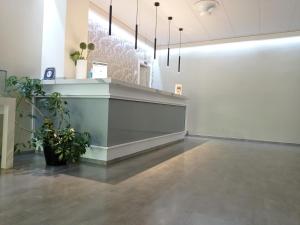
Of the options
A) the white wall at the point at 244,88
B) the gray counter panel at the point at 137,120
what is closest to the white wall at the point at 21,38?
the gray counter panel at the point at 137,120

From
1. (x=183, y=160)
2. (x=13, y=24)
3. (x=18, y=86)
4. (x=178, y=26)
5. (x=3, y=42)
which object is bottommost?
(x=183, y=160)

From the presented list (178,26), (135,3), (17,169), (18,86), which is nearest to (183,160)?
(17,169)

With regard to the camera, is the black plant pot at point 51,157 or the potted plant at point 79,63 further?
the potted plant at point 79,63

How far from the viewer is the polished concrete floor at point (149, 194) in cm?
182

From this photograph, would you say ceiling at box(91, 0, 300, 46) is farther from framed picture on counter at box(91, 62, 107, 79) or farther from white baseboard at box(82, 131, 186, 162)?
white baseboard at box(82, 131, 186, 162)

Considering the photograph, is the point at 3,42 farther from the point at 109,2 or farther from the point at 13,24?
the point at 109,2

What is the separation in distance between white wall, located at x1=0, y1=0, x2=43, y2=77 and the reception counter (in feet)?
1.65

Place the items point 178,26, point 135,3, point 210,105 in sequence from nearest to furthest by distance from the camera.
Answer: point 135,3, point 178,26, point 210,105

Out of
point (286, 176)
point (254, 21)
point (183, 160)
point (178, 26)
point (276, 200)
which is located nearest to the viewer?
point (276, 200)

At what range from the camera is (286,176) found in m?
3.23

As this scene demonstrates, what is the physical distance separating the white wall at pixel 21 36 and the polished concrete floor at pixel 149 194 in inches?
57.3

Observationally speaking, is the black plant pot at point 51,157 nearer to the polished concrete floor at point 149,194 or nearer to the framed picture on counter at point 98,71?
the polished concrete floor at point 149,194

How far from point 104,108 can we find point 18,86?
1.32 meters

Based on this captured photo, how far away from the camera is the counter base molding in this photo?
299cm
